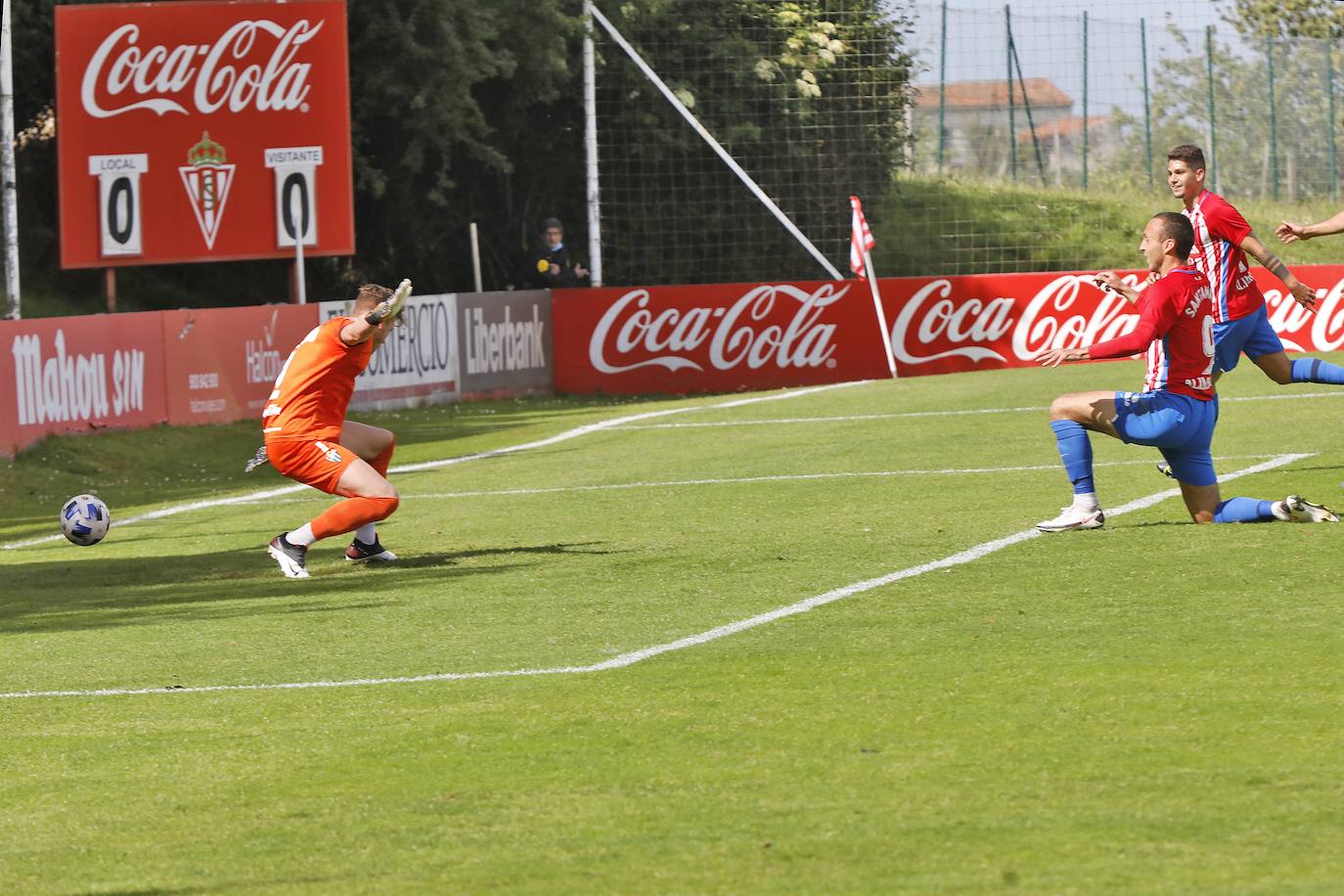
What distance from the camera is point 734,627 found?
8.95 m

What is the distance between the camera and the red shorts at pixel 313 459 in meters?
11.6

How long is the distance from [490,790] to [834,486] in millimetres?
8596

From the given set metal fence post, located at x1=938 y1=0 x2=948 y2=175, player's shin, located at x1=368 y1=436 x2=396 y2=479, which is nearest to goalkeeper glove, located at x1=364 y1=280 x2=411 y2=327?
player's shin, located at x1=368 y1=436 x2=396 y2=479

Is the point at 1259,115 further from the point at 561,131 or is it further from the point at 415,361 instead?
the point at 415,361

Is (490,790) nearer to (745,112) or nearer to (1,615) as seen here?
(1,615)

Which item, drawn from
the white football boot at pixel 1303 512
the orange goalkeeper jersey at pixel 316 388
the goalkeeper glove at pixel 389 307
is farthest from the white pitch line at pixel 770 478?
the goalkeeper glove at pixel 389 307

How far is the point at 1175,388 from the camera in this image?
10664mm

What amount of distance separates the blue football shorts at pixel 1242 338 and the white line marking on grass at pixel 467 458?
7.99 meters

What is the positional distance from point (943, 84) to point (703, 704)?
29645mm

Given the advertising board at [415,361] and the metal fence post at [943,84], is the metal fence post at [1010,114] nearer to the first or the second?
the metal fence post at [943,84]

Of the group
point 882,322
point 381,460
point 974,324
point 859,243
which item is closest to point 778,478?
point 381,460

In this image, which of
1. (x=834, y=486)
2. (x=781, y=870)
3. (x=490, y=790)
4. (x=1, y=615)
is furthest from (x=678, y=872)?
(x=834, y=486)

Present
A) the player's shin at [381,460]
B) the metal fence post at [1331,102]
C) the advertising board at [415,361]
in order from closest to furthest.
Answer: the player's shin at [381,460] < the advertising board at [415,361] < the metal fence post at [1331,102]

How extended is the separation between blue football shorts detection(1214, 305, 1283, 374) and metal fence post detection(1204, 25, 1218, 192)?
23.7m
